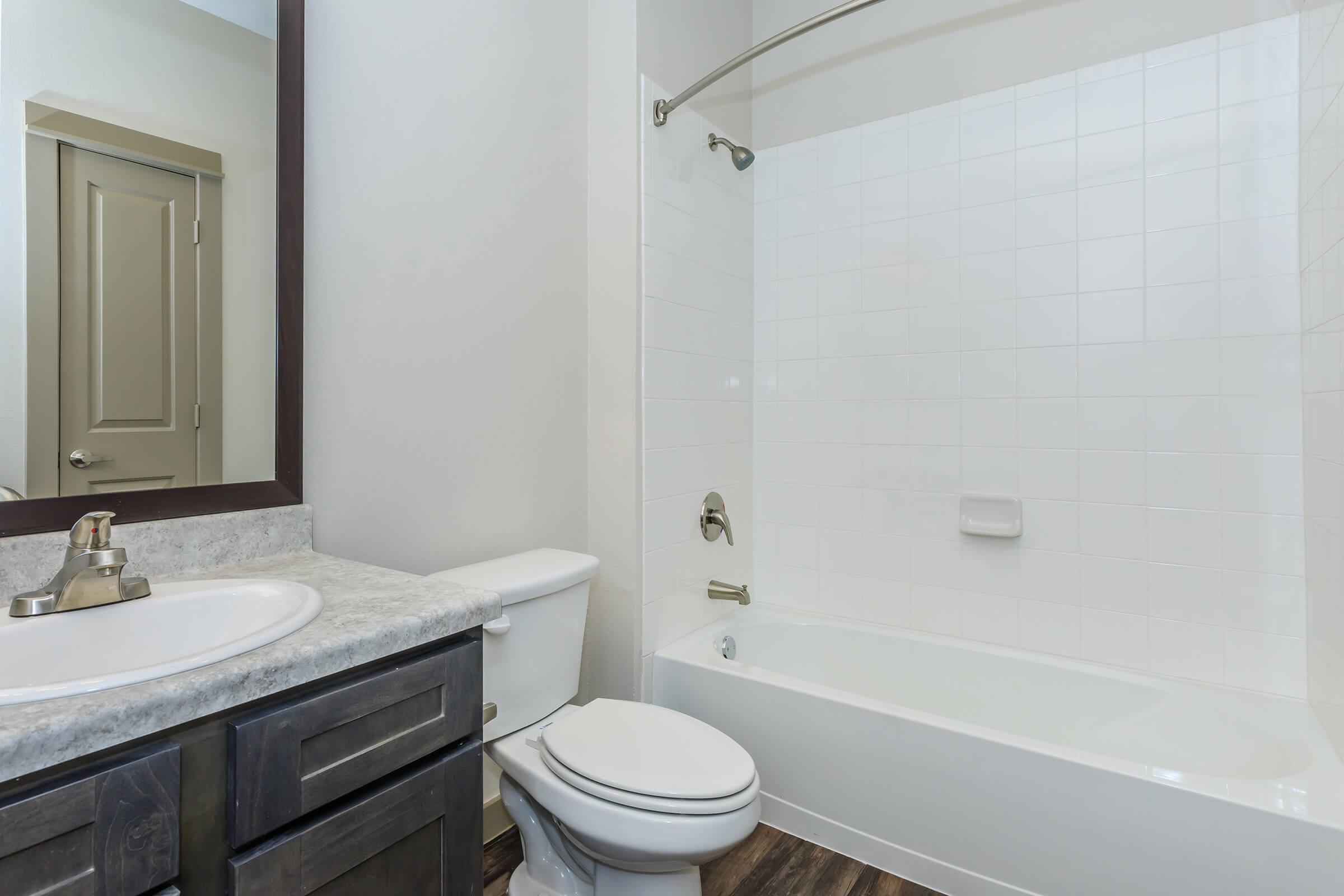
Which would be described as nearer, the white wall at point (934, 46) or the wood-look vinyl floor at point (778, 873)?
the wood-look vinyl floor at point (778, 873)

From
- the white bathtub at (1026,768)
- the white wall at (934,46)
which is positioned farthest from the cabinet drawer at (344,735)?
the white wall at (934,46)

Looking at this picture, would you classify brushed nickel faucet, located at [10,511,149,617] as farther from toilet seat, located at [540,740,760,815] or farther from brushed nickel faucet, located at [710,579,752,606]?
brushed nickel faucet, located at [710,579,752,606]

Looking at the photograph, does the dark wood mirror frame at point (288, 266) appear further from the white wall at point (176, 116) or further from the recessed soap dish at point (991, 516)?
the recessed soap dish at point (991, 516)

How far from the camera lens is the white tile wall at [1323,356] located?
4.56 ft

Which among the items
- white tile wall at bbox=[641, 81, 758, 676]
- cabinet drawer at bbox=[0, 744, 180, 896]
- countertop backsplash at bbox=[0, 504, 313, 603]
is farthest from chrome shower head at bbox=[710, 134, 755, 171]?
cabinet drawer at bbox=[0, 744, 180, 896]

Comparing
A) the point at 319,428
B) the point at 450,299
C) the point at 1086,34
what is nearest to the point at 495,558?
the point at 319,428

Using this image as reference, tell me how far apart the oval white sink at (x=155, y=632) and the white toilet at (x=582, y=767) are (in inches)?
18.4

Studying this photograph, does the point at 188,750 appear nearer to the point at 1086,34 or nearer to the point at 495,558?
the point at 495,558

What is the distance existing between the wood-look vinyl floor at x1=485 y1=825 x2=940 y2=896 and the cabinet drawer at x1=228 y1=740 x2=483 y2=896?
765 millimetres

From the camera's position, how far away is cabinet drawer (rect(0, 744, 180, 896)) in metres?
0.58

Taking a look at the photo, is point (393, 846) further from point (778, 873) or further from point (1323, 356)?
point (1323, 356)

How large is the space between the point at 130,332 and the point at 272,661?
70 cm

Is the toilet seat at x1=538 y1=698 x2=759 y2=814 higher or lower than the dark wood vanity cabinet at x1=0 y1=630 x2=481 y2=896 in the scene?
lower

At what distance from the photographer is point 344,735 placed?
83cm
